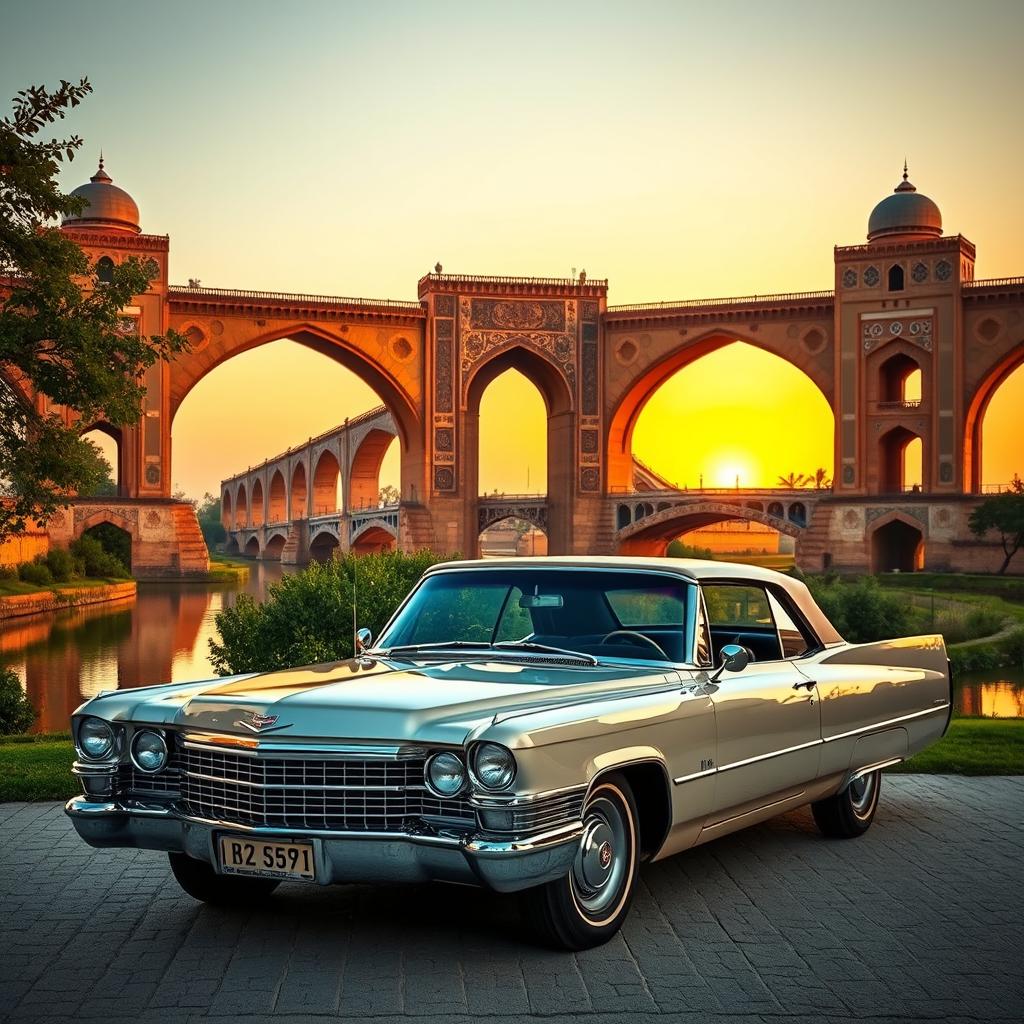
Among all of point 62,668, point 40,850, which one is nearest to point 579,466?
point 62,668

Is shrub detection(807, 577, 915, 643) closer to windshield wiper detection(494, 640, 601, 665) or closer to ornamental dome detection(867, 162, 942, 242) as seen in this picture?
windshield wiper detection(494, 640, 601, 665)

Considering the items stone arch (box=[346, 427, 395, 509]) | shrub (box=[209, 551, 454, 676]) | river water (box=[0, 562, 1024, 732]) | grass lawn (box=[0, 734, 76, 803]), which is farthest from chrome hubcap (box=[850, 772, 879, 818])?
stone arch (box=[346, 427, 395, 509])

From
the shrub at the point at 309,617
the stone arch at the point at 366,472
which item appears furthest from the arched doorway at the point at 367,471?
the shrub at the point at 309,617

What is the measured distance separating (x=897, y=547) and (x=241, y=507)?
7369 centimetres

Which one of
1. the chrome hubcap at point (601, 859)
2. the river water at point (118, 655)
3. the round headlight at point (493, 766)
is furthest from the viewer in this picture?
the river water at point (118, 655)

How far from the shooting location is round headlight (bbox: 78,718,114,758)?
448 cm

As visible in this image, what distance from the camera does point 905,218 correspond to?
47.8 metres

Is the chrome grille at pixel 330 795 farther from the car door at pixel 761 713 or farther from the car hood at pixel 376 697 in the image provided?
the car door at pixel 761 713

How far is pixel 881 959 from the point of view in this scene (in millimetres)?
4160

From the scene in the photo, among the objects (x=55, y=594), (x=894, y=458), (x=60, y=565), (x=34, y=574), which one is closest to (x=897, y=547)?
(x=894, y=458)

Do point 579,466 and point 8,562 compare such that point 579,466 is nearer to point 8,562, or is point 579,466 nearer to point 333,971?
point 8,562

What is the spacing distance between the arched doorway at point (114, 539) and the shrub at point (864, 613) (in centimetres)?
2720

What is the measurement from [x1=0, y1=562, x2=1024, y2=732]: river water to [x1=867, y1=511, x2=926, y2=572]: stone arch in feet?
72.1

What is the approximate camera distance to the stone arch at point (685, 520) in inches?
1955
